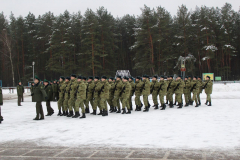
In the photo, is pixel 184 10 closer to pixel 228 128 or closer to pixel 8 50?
pixel 8 50

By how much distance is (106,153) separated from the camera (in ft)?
20.5

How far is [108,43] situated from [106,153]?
48211 mm

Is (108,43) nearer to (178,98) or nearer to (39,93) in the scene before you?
(178,98)

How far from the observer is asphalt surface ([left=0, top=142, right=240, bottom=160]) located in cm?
582

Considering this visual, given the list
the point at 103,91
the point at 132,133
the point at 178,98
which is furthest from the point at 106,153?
the point at 178,98

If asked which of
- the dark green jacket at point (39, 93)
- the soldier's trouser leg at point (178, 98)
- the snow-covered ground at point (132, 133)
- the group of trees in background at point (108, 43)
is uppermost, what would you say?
the group of trees in background at point (108, 43)

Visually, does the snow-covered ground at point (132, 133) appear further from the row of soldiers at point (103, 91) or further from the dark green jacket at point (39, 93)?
the row of soldiers at point (103, 91)

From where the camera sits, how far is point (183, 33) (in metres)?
52.1

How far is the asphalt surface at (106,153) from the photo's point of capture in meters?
5.82

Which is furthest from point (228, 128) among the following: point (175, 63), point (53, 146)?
point (175, 63)

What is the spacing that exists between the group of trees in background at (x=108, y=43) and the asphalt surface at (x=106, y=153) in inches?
1720

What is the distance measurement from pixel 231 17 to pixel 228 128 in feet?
191

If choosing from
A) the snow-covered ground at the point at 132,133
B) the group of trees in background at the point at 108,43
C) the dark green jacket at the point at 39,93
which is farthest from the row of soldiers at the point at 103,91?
the group of trees in background at the point at 108,43

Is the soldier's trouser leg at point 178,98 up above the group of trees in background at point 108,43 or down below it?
below
